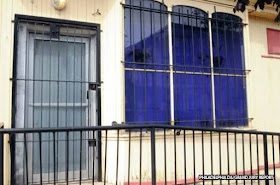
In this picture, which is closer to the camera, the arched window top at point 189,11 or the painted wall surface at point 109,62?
the painted wall surface at point 109,62

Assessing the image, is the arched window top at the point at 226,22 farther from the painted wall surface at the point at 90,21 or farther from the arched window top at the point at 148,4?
the painted wall surface at the point at 90,21

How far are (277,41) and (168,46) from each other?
289cm

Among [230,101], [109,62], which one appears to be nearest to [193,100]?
[230,101]

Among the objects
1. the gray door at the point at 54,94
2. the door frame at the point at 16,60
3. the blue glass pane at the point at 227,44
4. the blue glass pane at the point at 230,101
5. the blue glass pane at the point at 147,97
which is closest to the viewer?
the door frame at the point at 16,60

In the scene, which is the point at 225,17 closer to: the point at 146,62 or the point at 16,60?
the point at 146,62

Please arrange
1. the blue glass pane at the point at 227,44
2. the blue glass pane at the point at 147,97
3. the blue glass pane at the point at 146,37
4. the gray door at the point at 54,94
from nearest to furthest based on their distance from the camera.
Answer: the gray door at the point at 54,94, the blue glass pane at the point at 147,97, the blue glass pane at the point at 146,37, the blue glass pane at the point at 227,44

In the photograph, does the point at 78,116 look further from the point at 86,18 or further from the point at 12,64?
the point at 86,18

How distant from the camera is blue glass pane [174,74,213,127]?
4672 millimetres

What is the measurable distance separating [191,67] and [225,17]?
1.24 metres

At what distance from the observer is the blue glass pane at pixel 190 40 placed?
479 centimetres

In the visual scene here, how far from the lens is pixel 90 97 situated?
4312 millimetres

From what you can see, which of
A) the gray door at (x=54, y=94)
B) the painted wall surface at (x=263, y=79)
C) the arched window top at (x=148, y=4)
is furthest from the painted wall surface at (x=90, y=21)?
the painted wall surface at (x=263, y=79)

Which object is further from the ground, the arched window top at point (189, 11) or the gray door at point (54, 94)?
the arched window top at point (189, 11)

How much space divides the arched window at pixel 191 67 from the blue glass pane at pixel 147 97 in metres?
0.20
